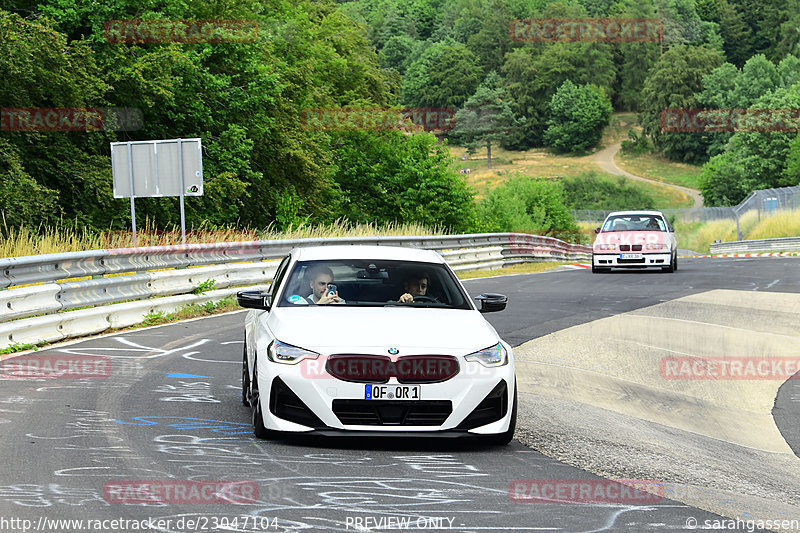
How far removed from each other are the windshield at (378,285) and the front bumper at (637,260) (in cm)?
2062

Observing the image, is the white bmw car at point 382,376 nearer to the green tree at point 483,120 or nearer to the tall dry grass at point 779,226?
the tall dry grass at point 779,226

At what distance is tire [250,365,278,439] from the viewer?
Result: 7.14 metres

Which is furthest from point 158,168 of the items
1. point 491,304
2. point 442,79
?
point 442,79

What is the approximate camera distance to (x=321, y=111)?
5341 centimetres

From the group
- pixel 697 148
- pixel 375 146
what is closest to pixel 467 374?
pixel 375 146

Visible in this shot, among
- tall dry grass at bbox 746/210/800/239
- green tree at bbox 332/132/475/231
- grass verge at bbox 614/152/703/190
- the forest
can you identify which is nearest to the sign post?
the forest

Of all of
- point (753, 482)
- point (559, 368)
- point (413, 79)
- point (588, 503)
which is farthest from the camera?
point (413, 79)

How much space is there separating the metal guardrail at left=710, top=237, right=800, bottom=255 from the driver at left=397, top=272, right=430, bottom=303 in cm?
4526

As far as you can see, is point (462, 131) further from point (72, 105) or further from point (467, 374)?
point (467, 374)

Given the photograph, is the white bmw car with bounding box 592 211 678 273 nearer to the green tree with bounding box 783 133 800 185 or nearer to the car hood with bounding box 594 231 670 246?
the car hood with bounding box 594 231 670 246

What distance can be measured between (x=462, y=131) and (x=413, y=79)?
2615cm

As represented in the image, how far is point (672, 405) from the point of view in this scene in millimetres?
10656

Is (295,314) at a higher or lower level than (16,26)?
lower

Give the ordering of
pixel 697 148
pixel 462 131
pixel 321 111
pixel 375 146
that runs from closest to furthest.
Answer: pixel 321 111 → pixel 375 146 → pixel 697 148 → pixel 462 131
